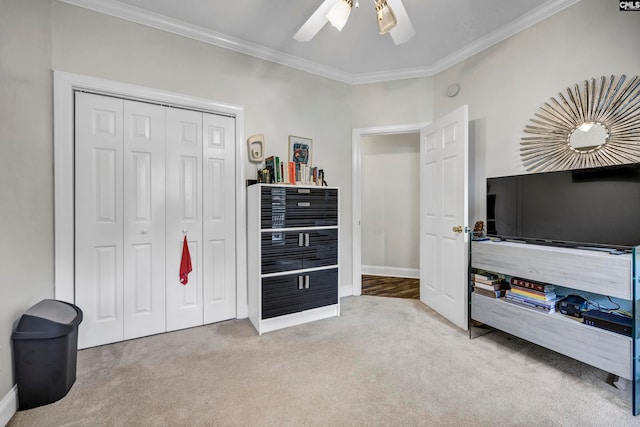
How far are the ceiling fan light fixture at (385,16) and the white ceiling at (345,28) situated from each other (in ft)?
2.06

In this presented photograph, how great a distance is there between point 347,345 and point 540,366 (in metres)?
1.33

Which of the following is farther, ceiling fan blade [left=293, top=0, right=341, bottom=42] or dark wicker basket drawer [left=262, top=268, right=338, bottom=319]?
dark wicker basket drawer [left=262, top=268, right=338, bottom=319]

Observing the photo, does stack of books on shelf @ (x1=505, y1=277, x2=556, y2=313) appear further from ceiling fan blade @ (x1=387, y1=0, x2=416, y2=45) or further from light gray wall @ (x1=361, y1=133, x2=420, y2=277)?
light gray wall @ (x1=361, y1=133, x2=420, y2=277)

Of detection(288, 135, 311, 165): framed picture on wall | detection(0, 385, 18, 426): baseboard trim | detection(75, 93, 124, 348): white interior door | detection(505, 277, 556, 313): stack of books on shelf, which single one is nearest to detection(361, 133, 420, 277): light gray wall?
detection(288, 135, 311, 165): framed picture on wall

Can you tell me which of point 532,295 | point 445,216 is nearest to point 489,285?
point 532,295

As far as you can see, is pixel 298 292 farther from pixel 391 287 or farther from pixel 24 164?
pixel 24 164

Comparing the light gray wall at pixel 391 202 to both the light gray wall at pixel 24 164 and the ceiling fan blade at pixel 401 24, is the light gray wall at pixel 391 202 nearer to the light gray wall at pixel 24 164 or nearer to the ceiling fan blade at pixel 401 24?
the ceiling fan blade at pixel 401 24

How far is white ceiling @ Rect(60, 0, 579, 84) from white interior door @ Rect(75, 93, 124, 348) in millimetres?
860

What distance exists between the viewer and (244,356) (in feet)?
6.81

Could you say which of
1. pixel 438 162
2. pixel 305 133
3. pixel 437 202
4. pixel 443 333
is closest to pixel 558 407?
pixel 443 333

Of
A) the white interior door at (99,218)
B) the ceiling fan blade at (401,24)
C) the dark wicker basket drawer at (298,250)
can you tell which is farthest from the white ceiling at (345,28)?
the dark wicker basket drawer at (298,250)

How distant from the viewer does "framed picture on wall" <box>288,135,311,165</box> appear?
3.08 meters

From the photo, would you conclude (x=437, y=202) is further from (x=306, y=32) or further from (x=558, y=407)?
(x=306, y=32)

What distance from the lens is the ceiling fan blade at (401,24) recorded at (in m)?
1.58
